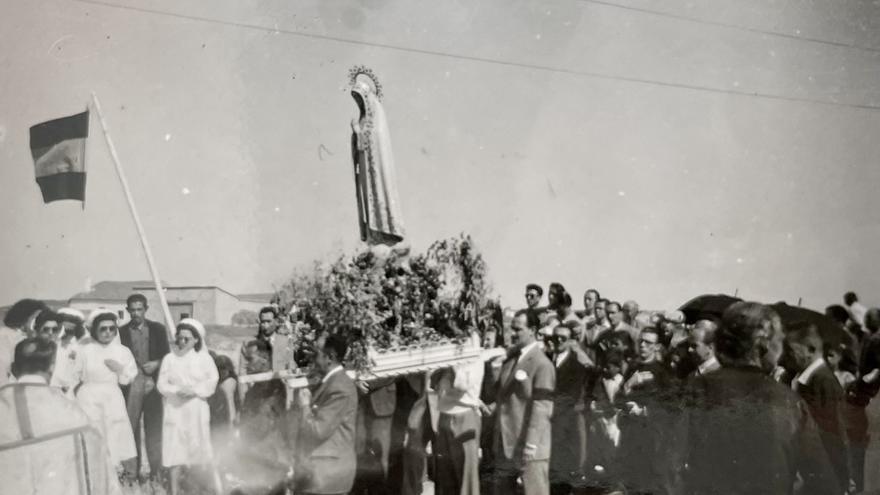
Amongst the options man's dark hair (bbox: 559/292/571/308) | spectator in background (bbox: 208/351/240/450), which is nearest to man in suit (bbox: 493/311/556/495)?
man's dark hair (bbox: 559/292/571/308)

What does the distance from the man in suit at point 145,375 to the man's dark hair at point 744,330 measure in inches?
110

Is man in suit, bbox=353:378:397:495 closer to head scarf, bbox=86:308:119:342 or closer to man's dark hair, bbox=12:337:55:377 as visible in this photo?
head scarf, bbox=86:308:119:342

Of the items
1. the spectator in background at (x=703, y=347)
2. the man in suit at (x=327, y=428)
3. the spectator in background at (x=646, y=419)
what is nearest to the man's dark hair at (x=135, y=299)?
the man in suit at (x=327, y=428)

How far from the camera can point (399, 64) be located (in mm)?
4562

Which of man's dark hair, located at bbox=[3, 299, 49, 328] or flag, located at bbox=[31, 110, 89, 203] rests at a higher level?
flag, located at bbox=[31, 110, 89, 203]

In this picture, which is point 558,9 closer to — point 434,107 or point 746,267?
point 434,107

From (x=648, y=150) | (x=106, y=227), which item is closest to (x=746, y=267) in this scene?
(x=648, y=150)

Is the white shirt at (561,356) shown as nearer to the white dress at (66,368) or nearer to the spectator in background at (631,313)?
the spectator in background at (631,313)

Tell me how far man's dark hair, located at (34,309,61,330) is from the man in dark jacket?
3.17m

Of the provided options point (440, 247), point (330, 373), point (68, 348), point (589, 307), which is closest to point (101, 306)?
point (68, 348)

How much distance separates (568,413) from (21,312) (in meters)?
2.69

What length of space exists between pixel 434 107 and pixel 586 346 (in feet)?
4.94

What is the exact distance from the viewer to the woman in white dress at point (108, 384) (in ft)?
12.6

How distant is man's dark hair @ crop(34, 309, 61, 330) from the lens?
3.76 meters
